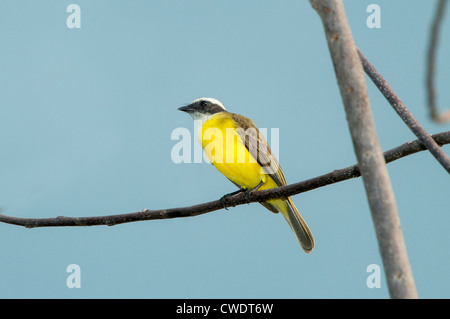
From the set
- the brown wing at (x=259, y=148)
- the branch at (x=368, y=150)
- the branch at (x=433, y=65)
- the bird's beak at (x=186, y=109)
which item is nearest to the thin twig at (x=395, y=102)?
the branch at (x=368, y=150)

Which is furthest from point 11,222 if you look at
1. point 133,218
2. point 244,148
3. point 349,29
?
point 349,29

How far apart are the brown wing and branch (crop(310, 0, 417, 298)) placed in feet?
11.2

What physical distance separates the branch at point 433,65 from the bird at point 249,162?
3955 millimetres

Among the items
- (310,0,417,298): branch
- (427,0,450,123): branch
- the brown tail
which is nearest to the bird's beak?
the brown tail

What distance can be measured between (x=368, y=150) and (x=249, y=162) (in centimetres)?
360

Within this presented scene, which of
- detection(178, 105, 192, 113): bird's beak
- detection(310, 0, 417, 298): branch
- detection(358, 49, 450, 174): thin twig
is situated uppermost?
detection(178, 105, 192, 113): bird's beak

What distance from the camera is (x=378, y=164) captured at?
5.68 ft

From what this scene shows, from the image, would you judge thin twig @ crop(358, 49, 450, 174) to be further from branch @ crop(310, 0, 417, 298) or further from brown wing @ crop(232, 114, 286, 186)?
brown wing @ crop(232, 114, 286, 186)

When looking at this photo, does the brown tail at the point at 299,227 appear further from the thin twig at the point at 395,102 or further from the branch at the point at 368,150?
the branch at the point at 368,150

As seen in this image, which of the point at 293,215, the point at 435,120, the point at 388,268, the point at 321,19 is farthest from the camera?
the point at 293,215

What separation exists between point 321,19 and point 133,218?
2.19 metres

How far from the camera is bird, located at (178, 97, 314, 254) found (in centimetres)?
529

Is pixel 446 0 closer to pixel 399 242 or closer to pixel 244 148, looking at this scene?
pixel 399 242
